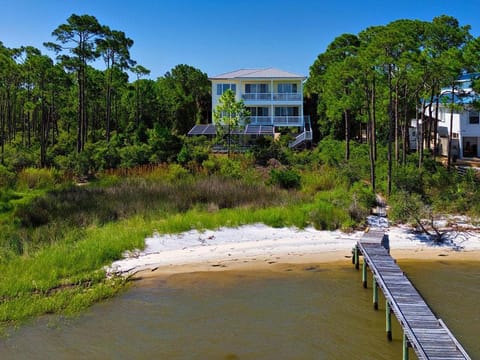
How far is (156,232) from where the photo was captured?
16906 millimetres

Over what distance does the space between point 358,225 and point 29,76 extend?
32197 mm

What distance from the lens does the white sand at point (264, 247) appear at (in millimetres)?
15266

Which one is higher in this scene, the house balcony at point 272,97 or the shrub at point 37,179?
the house balcony at point 272,97

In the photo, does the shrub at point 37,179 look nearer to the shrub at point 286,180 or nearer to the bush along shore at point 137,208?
the bush along shore at point 137,208

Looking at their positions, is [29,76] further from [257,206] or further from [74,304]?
[74,304]

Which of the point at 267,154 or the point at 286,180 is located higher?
the point at 267,154

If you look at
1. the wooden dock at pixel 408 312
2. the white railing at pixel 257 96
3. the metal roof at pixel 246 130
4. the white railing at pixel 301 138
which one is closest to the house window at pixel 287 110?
the white railing at pixel 257 96

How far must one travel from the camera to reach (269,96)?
1944 inches

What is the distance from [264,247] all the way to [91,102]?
41.7 metres

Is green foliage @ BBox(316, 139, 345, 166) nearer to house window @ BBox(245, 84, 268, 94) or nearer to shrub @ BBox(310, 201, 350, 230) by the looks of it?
shrub @ BBox(310, 201, 350, 230)

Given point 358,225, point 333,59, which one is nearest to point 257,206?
point 358,225

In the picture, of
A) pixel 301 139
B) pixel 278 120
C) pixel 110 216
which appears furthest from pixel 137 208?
pixel 278 120

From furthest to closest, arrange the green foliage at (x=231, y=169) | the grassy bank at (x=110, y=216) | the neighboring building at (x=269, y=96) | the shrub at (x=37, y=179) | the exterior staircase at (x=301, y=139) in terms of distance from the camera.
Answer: the neighboring building at (x=269, y=96) < the exterior staircase at (x=301, y=139) < the green foliage at (x=231, y=169) < the shrub at (x=37, y=179) < the grassy bank at (x=110, y=216)

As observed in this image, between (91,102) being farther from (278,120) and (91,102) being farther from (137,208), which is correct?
(137,208)
